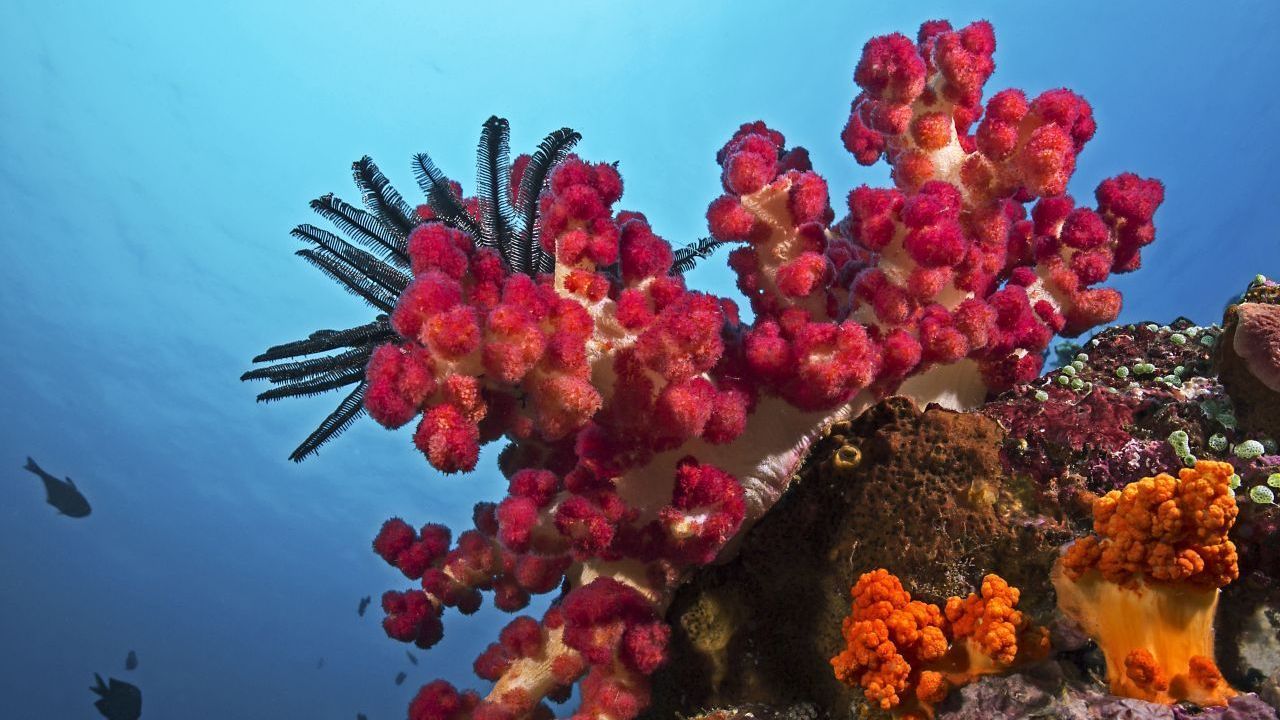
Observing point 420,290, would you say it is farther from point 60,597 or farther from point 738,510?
point 60,597

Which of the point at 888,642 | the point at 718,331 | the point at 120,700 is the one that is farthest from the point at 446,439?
the point at 120,700

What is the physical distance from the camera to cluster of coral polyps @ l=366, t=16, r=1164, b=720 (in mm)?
2832

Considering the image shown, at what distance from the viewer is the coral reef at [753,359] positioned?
2859 mm

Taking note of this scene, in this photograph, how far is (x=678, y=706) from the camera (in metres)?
3.67

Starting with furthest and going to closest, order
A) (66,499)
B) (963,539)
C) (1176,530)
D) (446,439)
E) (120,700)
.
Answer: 1. (66,499)
2. (120,700)
3. (963,539)
4. (446,439)
5. (1176,530)

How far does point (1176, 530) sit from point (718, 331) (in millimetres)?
1744

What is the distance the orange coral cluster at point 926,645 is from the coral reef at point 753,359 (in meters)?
0.32

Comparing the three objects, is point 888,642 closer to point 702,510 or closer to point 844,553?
point 844,553

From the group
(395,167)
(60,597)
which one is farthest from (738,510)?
Result: (60,597)

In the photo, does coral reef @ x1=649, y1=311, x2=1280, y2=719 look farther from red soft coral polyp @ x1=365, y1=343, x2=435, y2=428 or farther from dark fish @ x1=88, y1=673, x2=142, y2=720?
dark fish @ x1=88, y1=673, x2=142, y2=720

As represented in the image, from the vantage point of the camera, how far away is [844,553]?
124 inches

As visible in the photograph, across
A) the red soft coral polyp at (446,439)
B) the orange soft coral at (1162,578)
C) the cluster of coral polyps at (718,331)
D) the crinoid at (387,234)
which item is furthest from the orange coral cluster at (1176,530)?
the crinoid at (387,234)

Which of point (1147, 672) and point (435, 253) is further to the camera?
point (435, 253)

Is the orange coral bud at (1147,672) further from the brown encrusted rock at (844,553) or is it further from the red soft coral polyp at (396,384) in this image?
the red soft coral polyp at (396,384)
